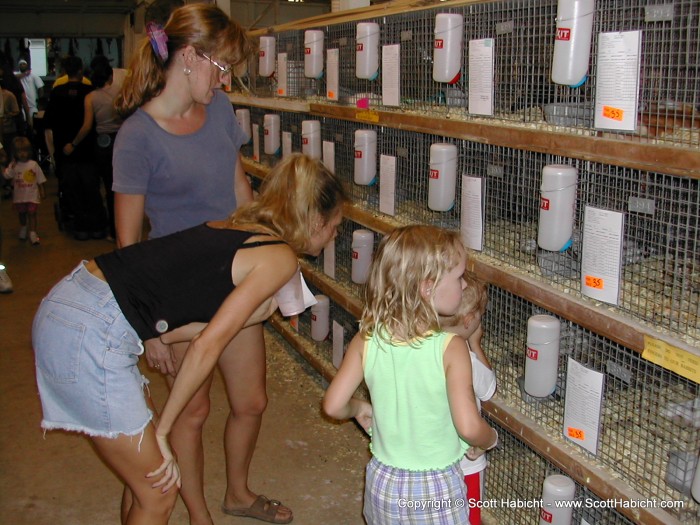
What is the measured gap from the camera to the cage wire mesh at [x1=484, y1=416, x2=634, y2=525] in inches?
95.1

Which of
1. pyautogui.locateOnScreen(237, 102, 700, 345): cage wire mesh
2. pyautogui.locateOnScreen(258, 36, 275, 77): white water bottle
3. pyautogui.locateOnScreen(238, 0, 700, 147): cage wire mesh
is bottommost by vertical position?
pyautogui.locateOnScreen(237, 102, 700, 345): cage wire mesh

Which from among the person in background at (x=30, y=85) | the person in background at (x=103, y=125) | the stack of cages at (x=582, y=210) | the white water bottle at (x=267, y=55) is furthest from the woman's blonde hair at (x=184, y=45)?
the person in background at (x=30, y=85)

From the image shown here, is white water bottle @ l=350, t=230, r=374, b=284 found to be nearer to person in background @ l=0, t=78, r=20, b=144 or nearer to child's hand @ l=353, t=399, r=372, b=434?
child's hand @ l=353, t=399, r=372, b=434

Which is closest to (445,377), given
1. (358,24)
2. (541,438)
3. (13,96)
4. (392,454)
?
(392,454)

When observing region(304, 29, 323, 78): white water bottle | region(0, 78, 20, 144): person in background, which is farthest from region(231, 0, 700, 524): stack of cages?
region(0, 78, 20, 144): person in background

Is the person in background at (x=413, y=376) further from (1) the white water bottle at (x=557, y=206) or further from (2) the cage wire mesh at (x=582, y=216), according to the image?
(2) the cage wire mesh at (x=582, y=216)

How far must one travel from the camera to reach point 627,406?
7.04 feet

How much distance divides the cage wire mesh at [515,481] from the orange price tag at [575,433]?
8.5 inches

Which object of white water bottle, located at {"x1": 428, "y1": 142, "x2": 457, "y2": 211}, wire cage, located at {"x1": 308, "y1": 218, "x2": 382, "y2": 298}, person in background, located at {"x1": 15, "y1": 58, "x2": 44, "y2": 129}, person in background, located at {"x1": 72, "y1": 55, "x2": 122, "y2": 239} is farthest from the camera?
person in background, located at {"x1": 15, "y1": 58, "x2": 44, "y2": 129}

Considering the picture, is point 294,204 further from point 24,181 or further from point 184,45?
point 24,181

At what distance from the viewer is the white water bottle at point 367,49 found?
295cm

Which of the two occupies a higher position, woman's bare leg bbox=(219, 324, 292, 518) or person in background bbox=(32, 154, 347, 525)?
person in background bbox=(32, 154, 347, 525)

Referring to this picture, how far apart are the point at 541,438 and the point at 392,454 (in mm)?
640

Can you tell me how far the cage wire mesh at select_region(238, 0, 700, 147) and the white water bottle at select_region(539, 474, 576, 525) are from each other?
38.1 inches
